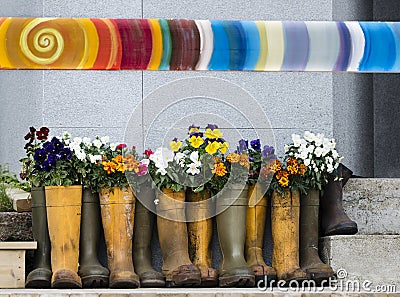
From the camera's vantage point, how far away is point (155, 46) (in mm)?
1021

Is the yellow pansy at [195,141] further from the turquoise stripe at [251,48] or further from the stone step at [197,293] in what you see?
the turquoise stripe at [251,48]

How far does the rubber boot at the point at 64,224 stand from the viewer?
2715 mm

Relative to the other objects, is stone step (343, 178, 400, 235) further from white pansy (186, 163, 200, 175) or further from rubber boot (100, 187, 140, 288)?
rubber boot (100, 187, 140, 288)

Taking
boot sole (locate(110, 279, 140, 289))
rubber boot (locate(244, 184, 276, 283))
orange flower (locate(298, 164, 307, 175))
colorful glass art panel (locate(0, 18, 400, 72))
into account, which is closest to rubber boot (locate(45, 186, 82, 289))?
boot sole (locate(110, 279, 140, 289))

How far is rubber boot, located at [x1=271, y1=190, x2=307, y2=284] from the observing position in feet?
9.34

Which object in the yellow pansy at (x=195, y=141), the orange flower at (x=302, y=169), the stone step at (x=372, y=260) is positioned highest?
the yellow pansy at (x=195, y=141)

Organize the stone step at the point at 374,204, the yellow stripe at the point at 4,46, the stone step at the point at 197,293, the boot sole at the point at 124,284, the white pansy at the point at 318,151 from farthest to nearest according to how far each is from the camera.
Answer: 1. the stone step at the point at 374,204
2. the white pansy at the point at 318,151
3. the boot sole at the point at 124,284
4. the stone step at the point at 197,293
5. the yellow stripe at the point at 4,46

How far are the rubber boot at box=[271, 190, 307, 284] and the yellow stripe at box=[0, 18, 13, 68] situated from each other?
6.49ft

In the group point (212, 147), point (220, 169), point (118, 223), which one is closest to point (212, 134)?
point (212, 147)

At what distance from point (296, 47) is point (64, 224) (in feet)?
6.09

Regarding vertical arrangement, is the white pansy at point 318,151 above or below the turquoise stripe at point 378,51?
below

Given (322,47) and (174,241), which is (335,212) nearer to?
(174,241)

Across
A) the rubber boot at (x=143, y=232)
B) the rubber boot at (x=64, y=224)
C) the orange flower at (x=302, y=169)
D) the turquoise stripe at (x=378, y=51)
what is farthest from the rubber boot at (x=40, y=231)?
the turquoise stripe at (x=378, y=51)

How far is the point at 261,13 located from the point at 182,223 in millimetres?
1273
